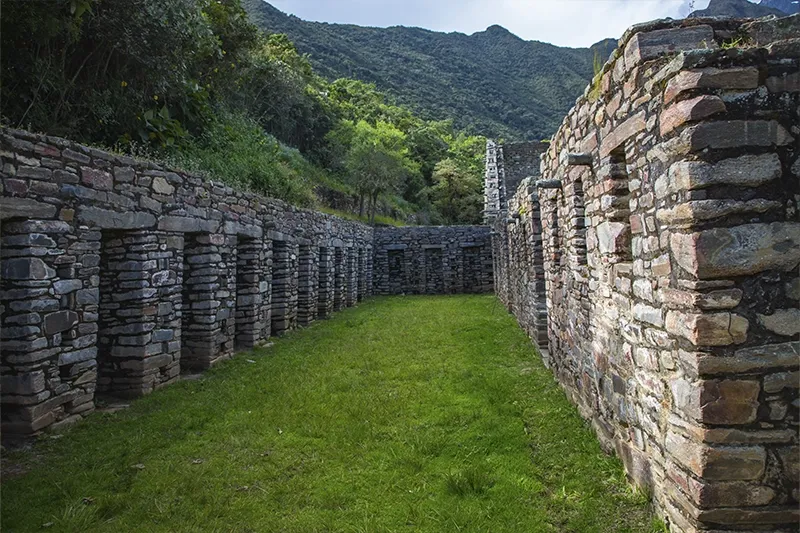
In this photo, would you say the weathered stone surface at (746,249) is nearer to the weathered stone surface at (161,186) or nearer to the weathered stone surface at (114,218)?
the weathered stone surface at (114,218)

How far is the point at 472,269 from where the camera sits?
25500mm

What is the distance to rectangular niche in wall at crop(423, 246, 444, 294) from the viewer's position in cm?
2519

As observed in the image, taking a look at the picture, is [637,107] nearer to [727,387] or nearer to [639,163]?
[639,163]

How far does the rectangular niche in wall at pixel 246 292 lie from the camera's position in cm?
1046

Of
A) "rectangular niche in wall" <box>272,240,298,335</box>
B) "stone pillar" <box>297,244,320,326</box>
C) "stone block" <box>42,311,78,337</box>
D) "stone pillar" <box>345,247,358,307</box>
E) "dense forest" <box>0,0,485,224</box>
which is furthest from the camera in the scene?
"stone pillar" <box>345,247,358,307</box>

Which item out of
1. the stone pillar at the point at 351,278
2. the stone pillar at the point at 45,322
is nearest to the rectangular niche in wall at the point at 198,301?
the stone pillar at the point at 45,322

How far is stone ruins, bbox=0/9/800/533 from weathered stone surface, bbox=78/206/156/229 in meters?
0.03

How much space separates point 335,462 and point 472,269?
21.2 metres

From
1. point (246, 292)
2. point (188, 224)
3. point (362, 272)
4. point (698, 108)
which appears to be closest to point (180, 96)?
point (246, 292)

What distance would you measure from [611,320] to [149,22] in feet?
34.5

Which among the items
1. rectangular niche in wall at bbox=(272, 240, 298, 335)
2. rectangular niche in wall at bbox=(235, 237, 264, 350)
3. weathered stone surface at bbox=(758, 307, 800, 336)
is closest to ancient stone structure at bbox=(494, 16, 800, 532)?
weathered stone surface at bbox=(758, 307, 800, 336)

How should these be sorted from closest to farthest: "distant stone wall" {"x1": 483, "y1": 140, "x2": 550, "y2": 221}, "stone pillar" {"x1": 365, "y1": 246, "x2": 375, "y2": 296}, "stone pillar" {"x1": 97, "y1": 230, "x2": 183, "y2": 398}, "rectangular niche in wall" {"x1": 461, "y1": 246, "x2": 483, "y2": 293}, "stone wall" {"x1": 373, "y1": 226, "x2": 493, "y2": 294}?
"stone pillar" {"x1": 97, "y1": 230, "x2": 183, "y2": 398} < "stone pillar" {"x1": 365, "y1": 246, "x2": 375, "y2": 296} < "stone wall" {"x1": 373, "y1": 226, "x2": 493, "y2": 294} < "rectangular niche in wall" {"x1": 461, "y1": 246, "x2": 483, "y2": 293} < "distant stone wall" {"x1": 483, "y1": 140, "x2": 550, "y2": 221}

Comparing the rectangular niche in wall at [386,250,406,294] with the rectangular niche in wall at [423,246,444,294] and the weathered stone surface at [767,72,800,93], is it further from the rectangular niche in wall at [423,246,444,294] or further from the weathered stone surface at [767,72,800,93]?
the weathered stone surface at [767,72,800,93]

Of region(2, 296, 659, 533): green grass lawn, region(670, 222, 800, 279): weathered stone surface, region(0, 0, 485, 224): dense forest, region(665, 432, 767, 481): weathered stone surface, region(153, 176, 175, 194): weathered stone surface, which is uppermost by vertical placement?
region(0, 0, 485, 224): dense forest
